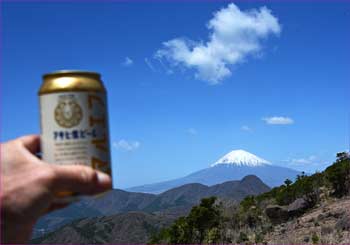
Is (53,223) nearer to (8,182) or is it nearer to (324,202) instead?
(324,202)

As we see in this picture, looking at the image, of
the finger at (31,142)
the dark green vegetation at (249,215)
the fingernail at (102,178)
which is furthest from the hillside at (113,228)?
the fingernail at (102,178)

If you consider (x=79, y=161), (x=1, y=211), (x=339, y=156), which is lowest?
(x=1, y=211)

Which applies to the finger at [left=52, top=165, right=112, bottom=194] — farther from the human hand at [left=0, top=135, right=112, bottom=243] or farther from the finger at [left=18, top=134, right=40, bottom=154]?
the finger at [left=18, top=134, right=40, bottom=154]

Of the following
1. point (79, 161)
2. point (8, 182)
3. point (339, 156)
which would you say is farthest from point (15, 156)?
point (339, 156)

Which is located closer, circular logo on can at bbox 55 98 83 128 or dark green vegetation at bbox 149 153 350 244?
circular logo on can at bbox 55 98 83 128

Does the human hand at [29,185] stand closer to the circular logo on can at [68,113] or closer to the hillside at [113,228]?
the circular logo on can at [68,113]

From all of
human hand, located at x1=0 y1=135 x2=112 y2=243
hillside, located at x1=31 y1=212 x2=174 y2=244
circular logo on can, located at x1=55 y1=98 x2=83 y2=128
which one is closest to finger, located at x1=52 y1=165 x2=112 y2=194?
human hand, located at x1=0 y1=135 x2=112 y2=243
